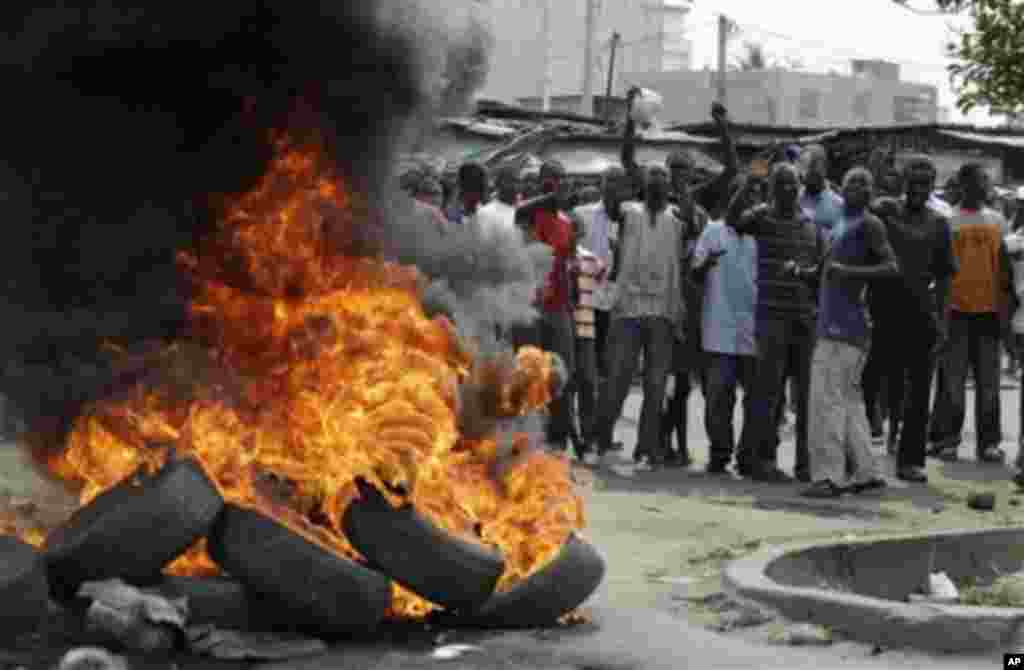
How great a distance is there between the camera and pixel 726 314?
13508mm

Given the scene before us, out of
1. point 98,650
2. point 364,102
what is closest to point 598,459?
point 364,102

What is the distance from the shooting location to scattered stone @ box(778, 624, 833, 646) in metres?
7.70

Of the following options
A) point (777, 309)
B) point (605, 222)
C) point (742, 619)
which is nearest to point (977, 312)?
point (777, 309)

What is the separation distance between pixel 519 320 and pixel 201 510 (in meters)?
4.57

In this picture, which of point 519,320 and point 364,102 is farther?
point 519,320

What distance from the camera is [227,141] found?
28.4 feet

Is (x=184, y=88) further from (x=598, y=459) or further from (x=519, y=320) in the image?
(x=598, y=459)

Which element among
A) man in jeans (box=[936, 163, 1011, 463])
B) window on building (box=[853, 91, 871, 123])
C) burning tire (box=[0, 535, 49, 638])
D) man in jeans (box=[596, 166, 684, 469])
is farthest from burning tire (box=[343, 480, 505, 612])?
window on building (box=[853, 91, 871, 123])

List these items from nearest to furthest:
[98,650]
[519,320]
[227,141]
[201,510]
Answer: [98,650], [201,510], [227,141], [519,320]

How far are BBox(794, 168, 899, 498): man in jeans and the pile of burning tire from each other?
196 inches

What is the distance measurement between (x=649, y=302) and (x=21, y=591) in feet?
24.1

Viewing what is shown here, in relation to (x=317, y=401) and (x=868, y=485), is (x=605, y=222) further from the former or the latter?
(x=317, y=401)

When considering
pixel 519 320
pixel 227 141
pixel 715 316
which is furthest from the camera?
pixel 715 316

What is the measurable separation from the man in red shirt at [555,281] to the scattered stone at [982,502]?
2.84m
